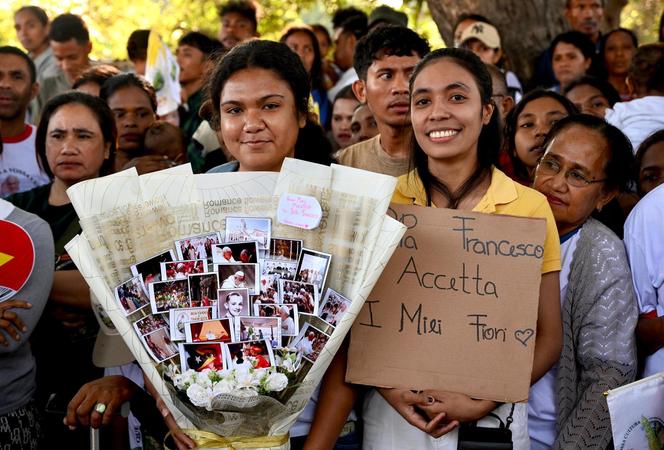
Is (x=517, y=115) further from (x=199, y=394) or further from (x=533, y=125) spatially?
(x=199, y=394)

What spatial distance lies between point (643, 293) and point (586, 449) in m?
0.66

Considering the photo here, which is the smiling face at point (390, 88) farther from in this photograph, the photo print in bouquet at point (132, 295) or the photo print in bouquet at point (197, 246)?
the photo print in bouquet at point (132, 295)

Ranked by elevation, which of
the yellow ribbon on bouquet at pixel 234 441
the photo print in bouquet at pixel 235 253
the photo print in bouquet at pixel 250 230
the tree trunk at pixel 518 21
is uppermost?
the tree trunk at pixel 518 21

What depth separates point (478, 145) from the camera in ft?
10.3

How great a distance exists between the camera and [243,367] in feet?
7.61

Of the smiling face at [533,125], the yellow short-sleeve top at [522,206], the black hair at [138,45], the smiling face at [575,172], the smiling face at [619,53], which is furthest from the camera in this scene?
the black hair at [138,45]

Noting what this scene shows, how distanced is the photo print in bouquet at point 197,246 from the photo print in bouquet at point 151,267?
0.10 ft

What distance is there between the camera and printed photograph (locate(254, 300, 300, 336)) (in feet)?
7.98

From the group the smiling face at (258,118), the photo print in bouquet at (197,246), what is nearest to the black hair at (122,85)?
the smiling face at (258,118)

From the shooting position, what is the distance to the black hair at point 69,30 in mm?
7223

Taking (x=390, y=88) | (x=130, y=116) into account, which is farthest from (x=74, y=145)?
(x=390, y=88)

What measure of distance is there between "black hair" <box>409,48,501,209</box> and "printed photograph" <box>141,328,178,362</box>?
1.03 meters

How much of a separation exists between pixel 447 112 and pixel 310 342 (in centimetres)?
98

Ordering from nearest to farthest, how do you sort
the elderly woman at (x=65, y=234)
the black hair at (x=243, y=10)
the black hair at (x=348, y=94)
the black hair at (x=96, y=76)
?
the elderly woman at (x=65, y=234), the black hair at (x=96, y=76), the black hair at (x=348, y=94), the black hair at (x=243, y=10)
